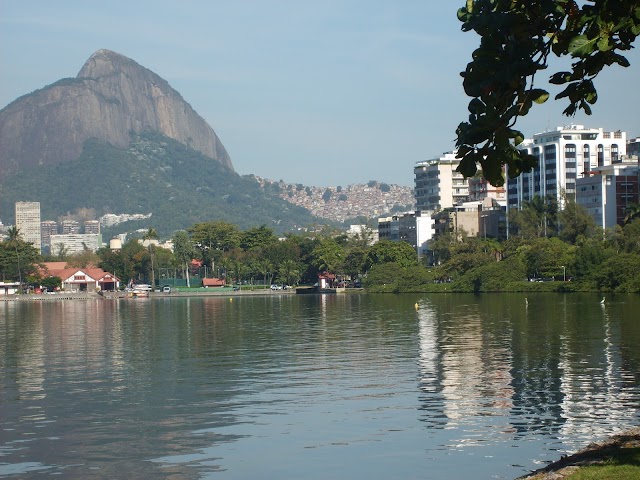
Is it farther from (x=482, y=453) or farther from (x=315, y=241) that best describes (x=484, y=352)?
(x=315, y=241)

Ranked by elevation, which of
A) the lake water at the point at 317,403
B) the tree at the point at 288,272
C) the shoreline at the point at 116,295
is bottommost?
the lake water at the point at 317,403

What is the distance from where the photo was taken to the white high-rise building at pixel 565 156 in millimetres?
168125

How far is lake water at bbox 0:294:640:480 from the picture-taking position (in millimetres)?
21984

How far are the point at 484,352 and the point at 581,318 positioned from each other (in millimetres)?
24356

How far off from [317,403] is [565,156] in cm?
14576

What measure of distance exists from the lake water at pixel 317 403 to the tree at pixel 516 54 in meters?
10.2

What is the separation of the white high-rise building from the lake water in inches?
4538

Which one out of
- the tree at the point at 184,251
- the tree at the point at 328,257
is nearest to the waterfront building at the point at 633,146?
the tree at the point at 328,257

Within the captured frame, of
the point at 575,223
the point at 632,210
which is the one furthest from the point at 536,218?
the point at 632,210

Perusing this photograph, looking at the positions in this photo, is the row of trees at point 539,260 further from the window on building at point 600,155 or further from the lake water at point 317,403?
the lake water at point 317,403

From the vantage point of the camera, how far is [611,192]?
142 m

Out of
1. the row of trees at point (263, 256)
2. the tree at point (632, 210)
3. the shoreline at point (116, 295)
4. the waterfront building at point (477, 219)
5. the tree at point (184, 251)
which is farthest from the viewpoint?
the tree at point (184, 251)

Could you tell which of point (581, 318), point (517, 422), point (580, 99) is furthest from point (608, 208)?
point (580, 99)

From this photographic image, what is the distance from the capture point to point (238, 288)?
16900 cm
